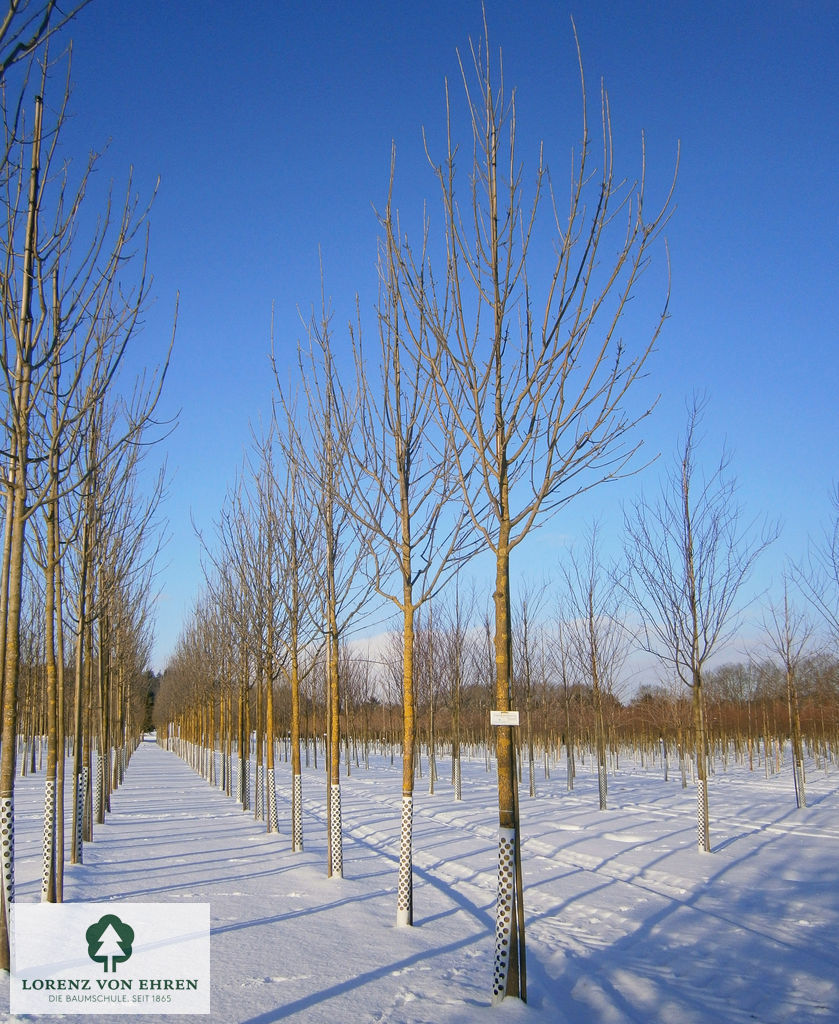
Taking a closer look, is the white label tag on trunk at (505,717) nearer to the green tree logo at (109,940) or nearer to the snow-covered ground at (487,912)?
the snow-covered ground at (487,912)

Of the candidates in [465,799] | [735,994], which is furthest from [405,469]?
[465,799]

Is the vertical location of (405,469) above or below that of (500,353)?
below

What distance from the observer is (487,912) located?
7484 millimetres

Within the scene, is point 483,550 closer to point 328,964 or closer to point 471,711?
point 328,964

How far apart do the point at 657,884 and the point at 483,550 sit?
4667mm

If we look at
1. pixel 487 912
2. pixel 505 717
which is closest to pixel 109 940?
pixel 505 717

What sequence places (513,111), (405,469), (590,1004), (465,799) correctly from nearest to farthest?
(590,1004), (513,111), (405,469), (465,799)

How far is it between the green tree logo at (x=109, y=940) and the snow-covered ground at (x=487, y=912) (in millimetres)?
611

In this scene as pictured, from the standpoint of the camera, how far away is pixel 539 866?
10062 millimetres
